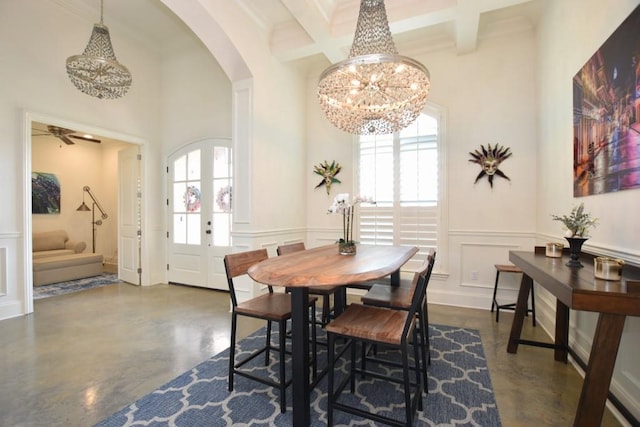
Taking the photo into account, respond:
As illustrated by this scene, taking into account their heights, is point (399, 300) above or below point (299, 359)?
above

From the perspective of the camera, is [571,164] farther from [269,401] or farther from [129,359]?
[129,359]

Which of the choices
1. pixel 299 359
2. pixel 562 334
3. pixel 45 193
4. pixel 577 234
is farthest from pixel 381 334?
pixel 45 193

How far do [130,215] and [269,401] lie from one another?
446 cm

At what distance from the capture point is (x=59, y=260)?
16.7ft

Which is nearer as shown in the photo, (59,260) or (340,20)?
(340,20)

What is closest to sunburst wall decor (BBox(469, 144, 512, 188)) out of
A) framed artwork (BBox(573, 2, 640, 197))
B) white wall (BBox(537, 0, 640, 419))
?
white wall (BBox(537, 0, 640, 419))

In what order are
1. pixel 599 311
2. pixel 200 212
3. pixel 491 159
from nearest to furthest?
pixel 599 311, pixel 491 159, pixel 200 212

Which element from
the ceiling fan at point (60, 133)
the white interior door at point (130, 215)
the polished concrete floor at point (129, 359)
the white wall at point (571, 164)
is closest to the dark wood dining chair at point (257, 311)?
the polished concrete floor at point (129, 359)

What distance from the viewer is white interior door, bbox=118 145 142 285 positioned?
16.2ft

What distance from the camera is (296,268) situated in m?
1.80

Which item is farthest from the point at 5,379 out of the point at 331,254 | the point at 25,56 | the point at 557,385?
the point at 557,385

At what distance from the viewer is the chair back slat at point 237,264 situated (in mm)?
1989

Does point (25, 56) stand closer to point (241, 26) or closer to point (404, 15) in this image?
point (241, 26)

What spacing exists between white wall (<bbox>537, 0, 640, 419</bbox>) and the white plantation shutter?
115 cm
